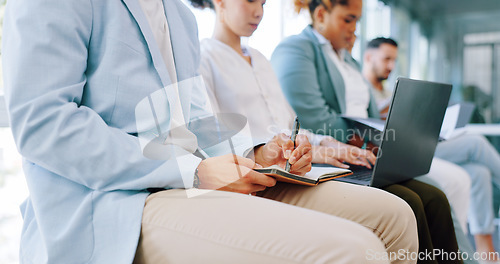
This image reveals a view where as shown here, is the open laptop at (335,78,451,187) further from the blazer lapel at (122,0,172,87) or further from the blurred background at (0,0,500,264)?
the blurred background at (0,0,500,264)

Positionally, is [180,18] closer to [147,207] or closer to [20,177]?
[147,207]

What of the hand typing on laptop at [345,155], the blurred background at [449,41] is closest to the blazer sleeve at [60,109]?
the hand typing on laptop at [345,155]

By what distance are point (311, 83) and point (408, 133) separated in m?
0.67

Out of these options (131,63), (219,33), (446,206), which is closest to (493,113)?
(446,206)

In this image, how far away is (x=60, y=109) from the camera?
705 mm

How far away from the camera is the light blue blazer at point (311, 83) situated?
179 cm

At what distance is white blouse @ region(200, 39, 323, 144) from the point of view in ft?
4.84

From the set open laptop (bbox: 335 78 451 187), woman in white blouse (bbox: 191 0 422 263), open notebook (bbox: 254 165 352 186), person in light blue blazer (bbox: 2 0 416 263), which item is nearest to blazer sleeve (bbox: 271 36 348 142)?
woman in white blouse (bbox: 191 0 422 263)

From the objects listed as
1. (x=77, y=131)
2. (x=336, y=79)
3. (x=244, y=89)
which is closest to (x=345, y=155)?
(x=244, y=89)

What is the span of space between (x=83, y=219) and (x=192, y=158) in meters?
0.23

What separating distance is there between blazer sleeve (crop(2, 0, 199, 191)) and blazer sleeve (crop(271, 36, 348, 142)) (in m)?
1.10

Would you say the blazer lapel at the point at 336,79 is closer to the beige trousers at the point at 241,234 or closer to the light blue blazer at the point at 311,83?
the light blue blazer at the point at 311,83

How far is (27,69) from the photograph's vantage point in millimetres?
693

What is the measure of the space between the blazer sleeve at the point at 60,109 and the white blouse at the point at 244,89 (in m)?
0.65
